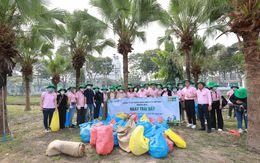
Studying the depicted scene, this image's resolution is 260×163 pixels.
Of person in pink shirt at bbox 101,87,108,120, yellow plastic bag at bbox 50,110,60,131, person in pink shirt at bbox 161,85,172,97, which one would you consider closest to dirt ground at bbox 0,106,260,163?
yellow plastic bag at bbox 50,110,60,131

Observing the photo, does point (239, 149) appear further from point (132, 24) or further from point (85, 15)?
point (85, 15)

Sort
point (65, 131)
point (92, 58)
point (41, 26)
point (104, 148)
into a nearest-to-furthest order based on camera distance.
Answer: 1. point (104, 148)
2. point (65, 131)
3. point (41, 26)
4. point (92, 58)

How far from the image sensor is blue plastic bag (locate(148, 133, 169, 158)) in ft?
13.0

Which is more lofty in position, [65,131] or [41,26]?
[41,26]

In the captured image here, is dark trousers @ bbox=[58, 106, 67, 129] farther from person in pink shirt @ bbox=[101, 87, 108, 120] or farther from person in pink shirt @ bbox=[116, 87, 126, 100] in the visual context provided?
person in pink shirt @ bbox=[116, 87, 126, 100]

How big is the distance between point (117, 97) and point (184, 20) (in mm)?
5254

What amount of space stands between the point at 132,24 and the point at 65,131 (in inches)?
237

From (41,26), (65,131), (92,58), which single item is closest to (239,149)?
(65,131)

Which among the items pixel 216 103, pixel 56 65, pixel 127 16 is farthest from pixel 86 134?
pixel 56 65

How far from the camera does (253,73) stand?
4.73 metres

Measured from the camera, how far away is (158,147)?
3.97m

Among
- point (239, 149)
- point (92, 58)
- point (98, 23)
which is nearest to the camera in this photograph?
point (239, 149)

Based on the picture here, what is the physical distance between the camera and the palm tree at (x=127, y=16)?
27.7 ft

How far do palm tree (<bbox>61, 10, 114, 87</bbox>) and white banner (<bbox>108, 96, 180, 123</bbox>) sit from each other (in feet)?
13.3
